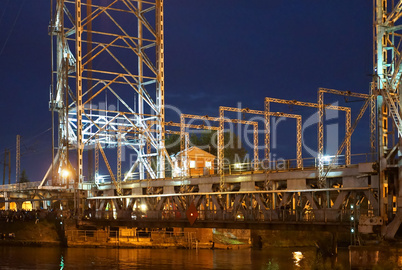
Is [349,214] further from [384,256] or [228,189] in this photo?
[228,189]

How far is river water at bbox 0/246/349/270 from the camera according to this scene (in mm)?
44938

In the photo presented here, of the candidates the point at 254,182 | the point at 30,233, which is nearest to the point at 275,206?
the point at 254,182

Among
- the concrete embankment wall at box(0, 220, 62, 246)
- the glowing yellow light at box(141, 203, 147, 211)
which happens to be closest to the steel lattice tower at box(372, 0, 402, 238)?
the glowing yellow light at box(141, 203, 147, 211)

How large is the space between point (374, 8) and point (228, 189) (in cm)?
1773

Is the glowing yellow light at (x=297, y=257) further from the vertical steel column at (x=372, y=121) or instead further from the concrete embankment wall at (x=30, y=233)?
the concrete embankment wall at (x=30, y=233)

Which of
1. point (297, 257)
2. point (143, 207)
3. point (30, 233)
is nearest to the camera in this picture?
point (297, 257)

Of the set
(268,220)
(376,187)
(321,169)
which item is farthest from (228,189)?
(376,187)

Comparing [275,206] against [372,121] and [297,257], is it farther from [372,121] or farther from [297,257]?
[297,257]

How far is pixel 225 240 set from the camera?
66000 mm

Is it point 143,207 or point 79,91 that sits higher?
point 79,91

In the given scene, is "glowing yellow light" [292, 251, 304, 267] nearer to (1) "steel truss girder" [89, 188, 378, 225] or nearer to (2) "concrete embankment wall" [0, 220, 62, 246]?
(1) "steel truss girder" [89, 188, 378, 225]

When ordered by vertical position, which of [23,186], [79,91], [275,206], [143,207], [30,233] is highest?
[79,91]

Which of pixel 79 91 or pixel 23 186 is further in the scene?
pixel 23 186

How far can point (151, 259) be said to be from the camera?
5003 centimetres
